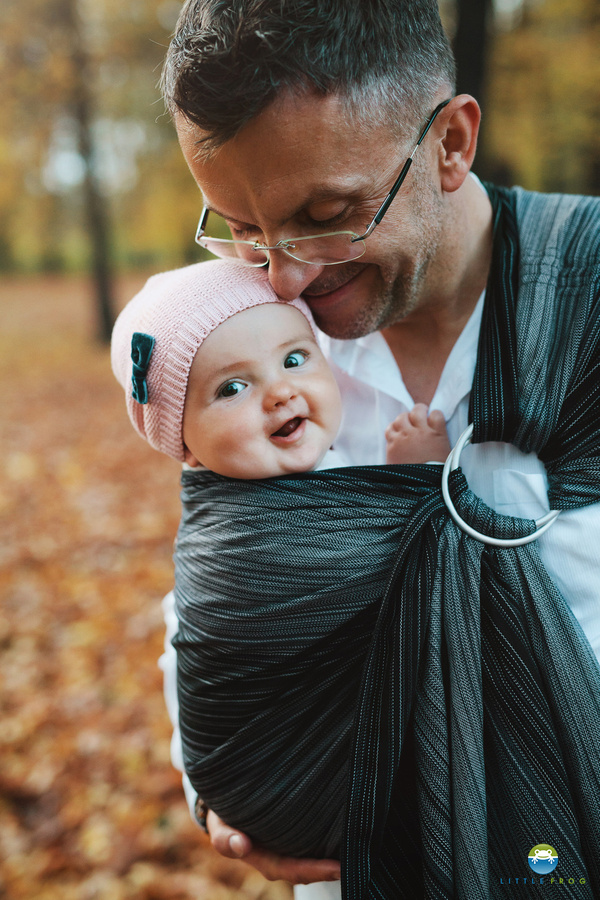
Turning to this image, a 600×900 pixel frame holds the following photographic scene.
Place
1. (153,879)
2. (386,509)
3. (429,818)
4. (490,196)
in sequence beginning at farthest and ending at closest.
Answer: (153,879), (490,196), (386,509), (429,818)

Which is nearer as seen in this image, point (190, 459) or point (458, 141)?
point (458, 141)

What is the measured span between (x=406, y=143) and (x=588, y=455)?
78 centimetres

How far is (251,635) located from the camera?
4.86ft

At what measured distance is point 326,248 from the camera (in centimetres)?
151

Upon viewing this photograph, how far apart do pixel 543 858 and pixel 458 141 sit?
1538 millimetres

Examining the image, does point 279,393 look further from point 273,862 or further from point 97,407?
point 97,407

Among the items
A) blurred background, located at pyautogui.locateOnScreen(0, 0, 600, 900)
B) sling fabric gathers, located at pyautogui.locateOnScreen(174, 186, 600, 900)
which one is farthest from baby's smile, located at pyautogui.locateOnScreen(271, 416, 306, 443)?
Result: blurred background, located at pyautogui.locateOnScreen(0, 0, 600, 900)

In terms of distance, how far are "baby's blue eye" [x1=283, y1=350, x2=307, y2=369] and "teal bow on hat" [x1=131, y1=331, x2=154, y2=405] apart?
12.6 inches

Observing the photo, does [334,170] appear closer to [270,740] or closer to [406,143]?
[406,143]

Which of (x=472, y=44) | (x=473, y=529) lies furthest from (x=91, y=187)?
(x=473, y=529)

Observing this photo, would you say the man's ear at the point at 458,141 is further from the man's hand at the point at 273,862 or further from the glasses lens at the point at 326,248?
the man's hand at the point at 273,862

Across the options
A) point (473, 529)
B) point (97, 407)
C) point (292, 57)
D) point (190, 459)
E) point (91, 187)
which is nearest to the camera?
point (292, 57)

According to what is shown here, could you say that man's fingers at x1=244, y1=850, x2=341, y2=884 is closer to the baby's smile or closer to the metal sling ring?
the metal sling ring

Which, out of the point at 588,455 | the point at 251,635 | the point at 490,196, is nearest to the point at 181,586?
the point at 251,635
